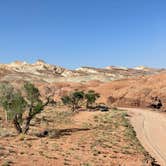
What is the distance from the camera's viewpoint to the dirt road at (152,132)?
28750mm

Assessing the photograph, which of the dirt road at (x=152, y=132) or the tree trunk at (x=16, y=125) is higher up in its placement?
the tree trunk at (x=16, y=125)

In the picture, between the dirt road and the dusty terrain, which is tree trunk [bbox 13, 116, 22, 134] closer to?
the dusty terrain

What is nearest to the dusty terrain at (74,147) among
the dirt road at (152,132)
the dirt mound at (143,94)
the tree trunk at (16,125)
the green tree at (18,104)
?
the dirt road at (152,132)

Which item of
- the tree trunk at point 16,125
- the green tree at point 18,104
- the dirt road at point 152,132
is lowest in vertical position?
the dirt road at point 152,132

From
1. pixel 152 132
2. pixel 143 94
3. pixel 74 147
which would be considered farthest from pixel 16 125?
pixel 143 94

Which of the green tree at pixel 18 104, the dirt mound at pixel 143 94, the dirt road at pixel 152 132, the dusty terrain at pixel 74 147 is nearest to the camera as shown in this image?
the dusty terrain at pixel 74 147

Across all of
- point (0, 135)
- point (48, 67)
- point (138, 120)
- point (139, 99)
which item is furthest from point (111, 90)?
point (48, 67)

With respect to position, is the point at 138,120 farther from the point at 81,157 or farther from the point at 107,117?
the point at 81,157

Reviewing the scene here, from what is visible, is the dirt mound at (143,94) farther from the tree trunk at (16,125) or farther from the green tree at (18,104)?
the tree trunk at (16,125)

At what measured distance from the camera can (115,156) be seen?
24.8 meters

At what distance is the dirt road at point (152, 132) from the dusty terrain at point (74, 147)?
3.68 feet

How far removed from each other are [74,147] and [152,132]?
1523 cm

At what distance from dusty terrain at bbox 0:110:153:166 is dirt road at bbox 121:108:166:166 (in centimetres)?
112

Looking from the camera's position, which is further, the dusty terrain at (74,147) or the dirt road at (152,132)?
the dirt road at (152,132)
